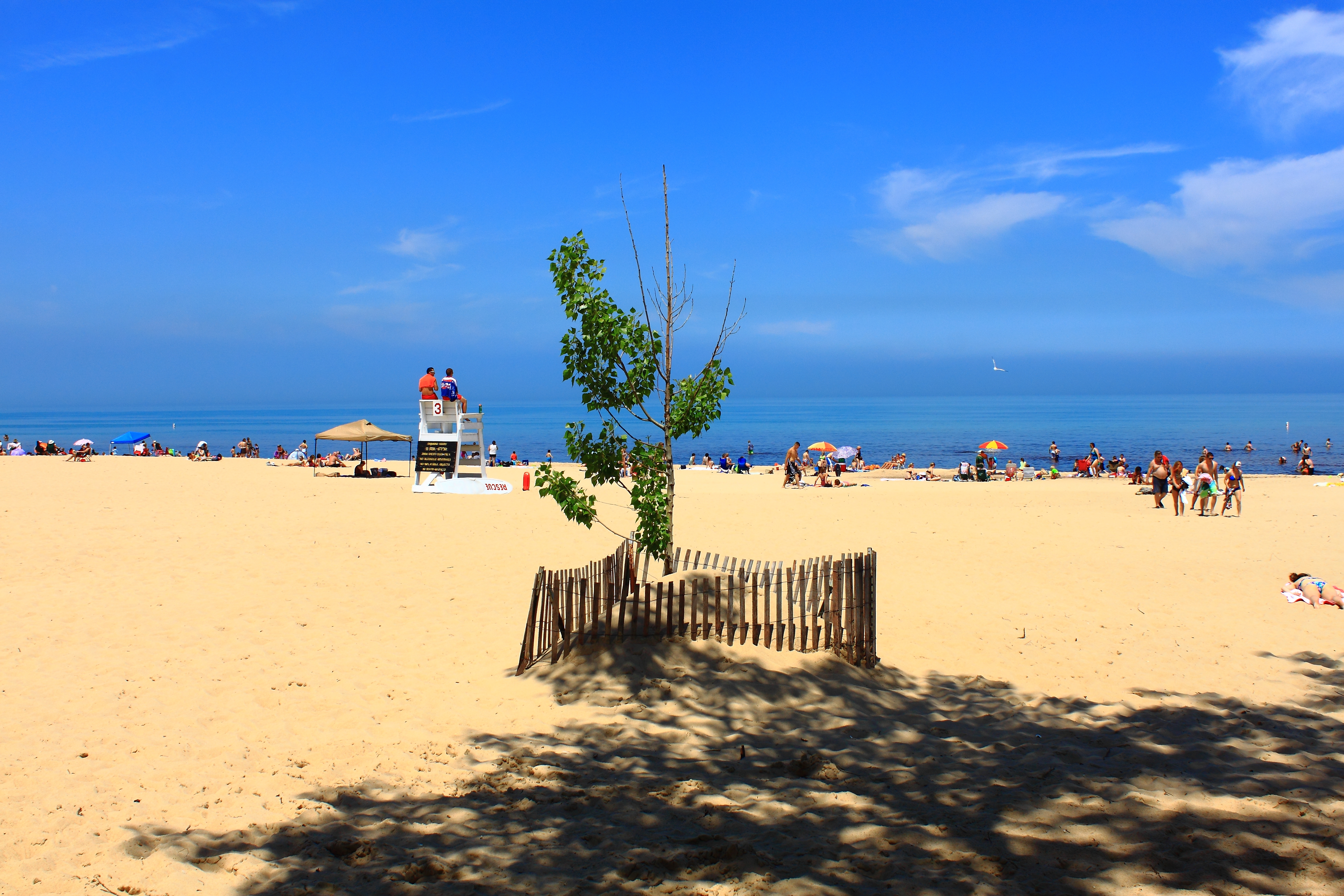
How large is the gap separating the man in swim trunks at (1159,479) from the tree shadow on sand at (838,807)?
51.0 ft

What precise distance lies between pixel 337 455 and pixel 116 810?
1294 inches

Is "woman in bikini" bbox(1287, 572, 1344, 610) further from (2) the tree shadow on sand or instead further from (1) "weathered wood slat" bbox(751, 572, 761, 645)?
(1) "weathered wood slat" bbox(751, 572, 761, 645)

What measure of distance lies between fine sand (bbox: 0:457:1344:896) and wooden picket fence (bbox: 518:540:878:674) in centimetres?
20

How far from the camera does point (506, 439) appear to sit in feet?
314

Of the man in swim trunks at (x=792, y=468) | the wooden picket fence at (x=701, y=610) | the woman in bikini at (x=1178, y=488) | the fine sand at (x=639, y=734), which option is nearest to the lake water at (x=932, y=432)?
the man in swim trunks at (x=792, y=468)

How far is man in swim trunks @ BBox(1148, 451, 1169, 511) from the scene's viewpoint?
70.0ft

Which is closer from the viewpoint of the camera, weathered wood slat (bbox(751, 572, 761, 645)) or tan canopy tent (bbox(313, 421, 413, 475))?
weathered wood slat (bbox(751, 572, 761, 645))

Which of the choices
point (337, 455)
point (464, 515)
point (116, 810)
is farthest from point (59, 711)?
point (337, 455)

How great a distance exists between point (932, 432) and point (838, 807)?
98.7 m

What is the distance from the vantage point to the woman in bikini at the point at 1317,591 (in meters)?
10.8

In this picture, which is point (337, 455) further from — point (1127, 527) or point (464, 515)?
point (1127, 527)

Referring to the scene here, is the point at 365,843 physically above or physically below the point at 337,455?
below

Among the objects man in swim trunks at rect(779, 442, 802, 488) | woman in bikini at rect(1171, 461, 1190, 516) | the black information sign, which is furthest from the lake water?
woman in bikini at rect(1171, 461, 1190, 516)

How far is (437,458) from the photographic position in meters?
22.7
